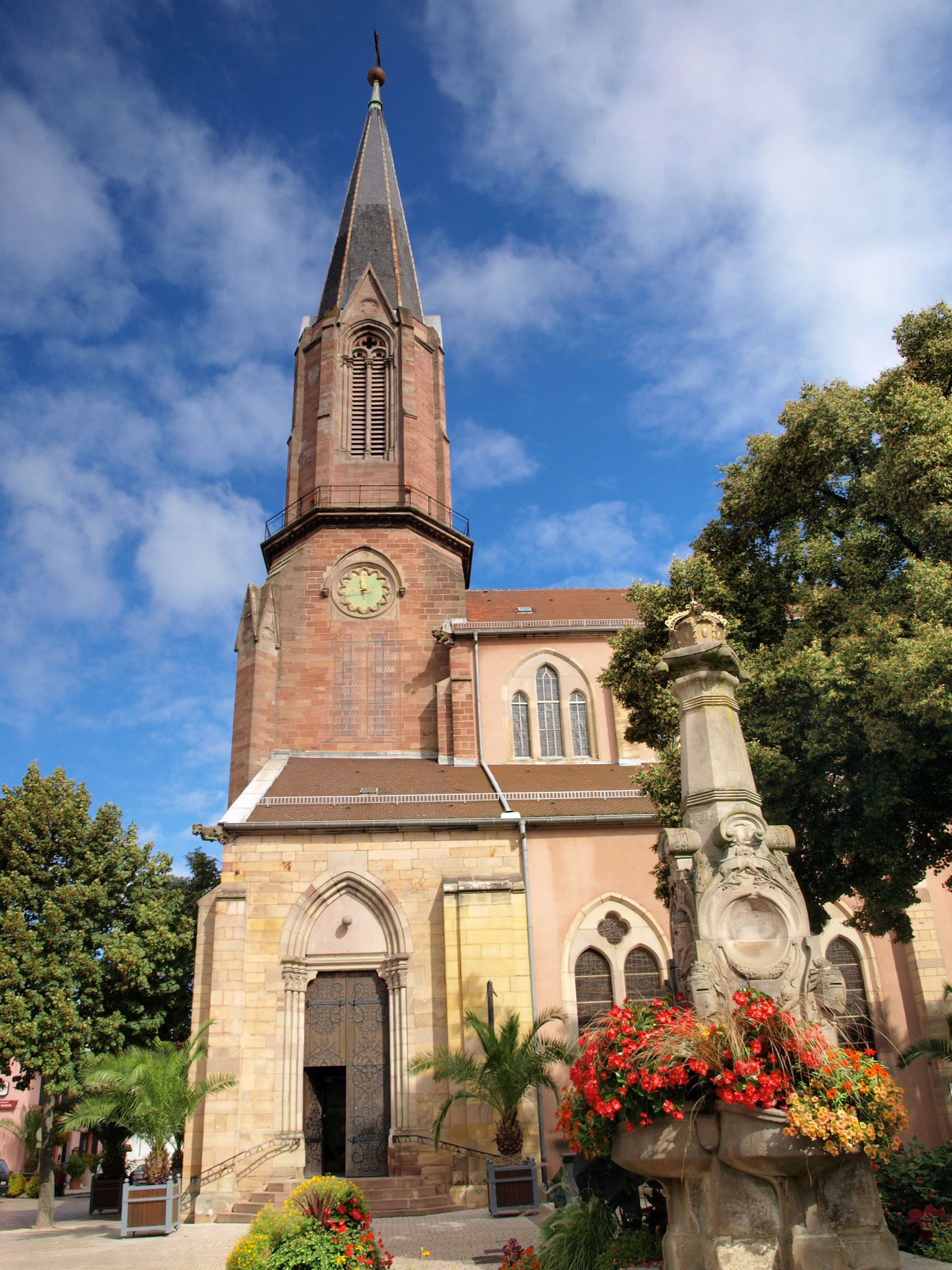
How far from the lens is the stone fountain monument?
234 inches

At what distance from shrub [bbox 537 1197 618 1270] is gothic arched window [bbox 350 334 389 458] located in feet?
71.4

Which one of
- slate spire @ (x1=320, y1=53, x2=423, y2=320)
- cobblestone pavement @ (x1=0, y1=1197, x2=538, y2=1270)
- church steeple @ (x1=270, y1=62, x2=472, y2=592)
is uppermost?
slate spire @ (x1=320, y1=53, x2=423, y2=320)

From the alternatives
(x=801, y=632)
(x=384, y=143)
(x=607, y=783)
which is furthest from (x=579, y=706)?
(x=384, y=143)

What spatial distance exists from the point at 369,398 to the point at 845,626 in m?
18.8

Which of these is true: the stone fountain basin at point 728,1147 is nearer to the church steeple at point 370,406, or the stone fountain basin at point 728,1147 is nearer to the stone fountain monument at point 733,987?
the stone fountain monument at point 733,987

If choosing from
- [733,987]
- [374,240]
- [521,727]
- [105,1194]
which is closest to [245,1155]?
[105,1194]

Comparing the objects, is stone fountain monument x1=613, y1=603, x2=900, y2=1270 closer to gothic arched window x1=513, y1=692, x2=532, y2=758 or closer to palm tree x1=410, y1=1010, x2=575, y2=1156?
palm tree x1=410, y1=1010, x2=575, y2=1156

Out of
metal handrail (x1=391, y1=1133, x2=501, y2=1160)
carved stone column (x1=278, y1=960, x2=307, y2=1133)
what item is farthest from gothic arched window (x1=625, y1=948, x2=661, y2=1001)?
carved stone column (x1=278, y1=960, x2=307, y2=1133)

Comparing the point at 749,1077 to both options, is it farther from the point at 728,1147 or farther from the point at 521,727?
the point at 521,727

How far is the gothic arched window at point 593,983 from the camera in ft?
58.3

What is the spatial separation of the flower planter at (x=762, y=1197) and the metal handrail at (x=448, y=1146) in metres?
9.54

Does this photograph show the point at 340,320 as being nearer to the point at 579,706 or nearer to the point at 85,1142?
the point at 579,706

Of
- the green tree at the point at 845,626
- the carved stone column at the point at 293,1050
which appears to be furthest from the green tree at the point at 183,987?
the green tree at the point at 845,626

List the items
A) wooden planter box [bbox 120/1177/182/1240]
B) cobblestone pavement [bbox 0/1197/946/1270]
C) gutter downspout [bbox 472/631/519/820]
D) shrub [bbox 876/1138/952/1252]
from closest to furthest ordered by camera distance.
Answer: shrub [bbox 876/1138/952/1252]
cobblestone pavement [bbox 0/1197/946/1270]
wooden planter box [bbox 120/1177/182/1240]
gutter downspout [bbox 472/631/519/820]
